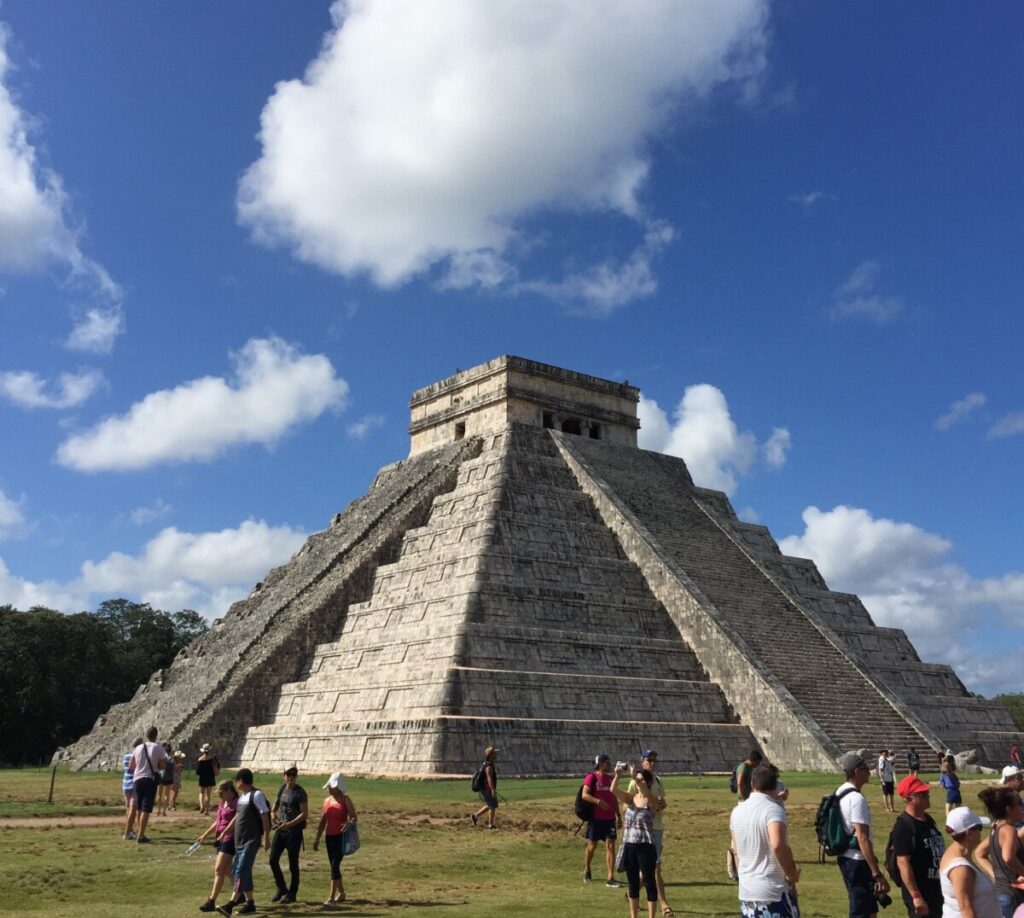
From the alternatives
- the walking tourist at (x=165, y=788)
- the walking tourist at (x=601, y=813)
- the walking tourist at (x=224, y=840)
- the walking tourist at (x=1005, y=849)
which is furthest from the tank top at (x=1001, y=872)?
the walking tourist at (x=165, y=788)

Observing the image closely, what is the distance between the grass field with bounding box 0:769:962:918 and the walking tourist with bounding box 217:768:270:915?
13.3 inches

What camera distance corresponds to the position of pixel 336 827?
10.5 m

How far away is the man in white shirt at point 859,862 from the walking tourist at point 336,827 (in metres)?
4.92

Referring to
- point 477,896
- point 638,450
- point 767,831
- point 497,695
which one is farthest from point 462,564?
point 767,831

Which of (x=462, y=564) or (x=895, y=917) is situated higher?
(x=462, y=564)

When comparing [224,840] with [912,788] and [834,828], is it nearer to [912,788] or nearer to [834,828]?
[834,828]

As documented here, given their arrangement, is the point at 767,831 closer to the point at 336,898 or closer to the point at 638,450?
the point at 336,898

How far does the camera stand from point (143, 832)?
46.2 feet

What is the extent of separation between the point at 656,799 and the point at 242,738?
20452 millimetres

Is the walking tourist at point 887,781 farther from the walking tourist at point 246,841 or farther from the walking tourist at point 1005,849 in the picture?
the walking tourist at point 1005,849

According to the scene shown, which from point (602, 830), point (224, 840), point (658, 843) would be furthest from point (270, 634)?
point (658, 843)

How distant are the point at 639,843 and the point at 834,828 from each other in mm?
2564

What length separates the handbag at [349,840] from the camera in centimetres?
1053

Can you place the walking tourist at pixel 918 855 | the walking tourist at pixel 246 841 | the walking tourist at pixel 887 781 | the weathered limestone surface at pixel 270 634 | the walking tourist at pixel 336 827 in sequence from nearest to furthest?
the walking tourist at pixel 918 855
the walking tourist at pixel 246 841
the walking tourist at pixel 336 827
the walking tourist at pixel 887 781
the weathered limestone surface at pixel 270 634
